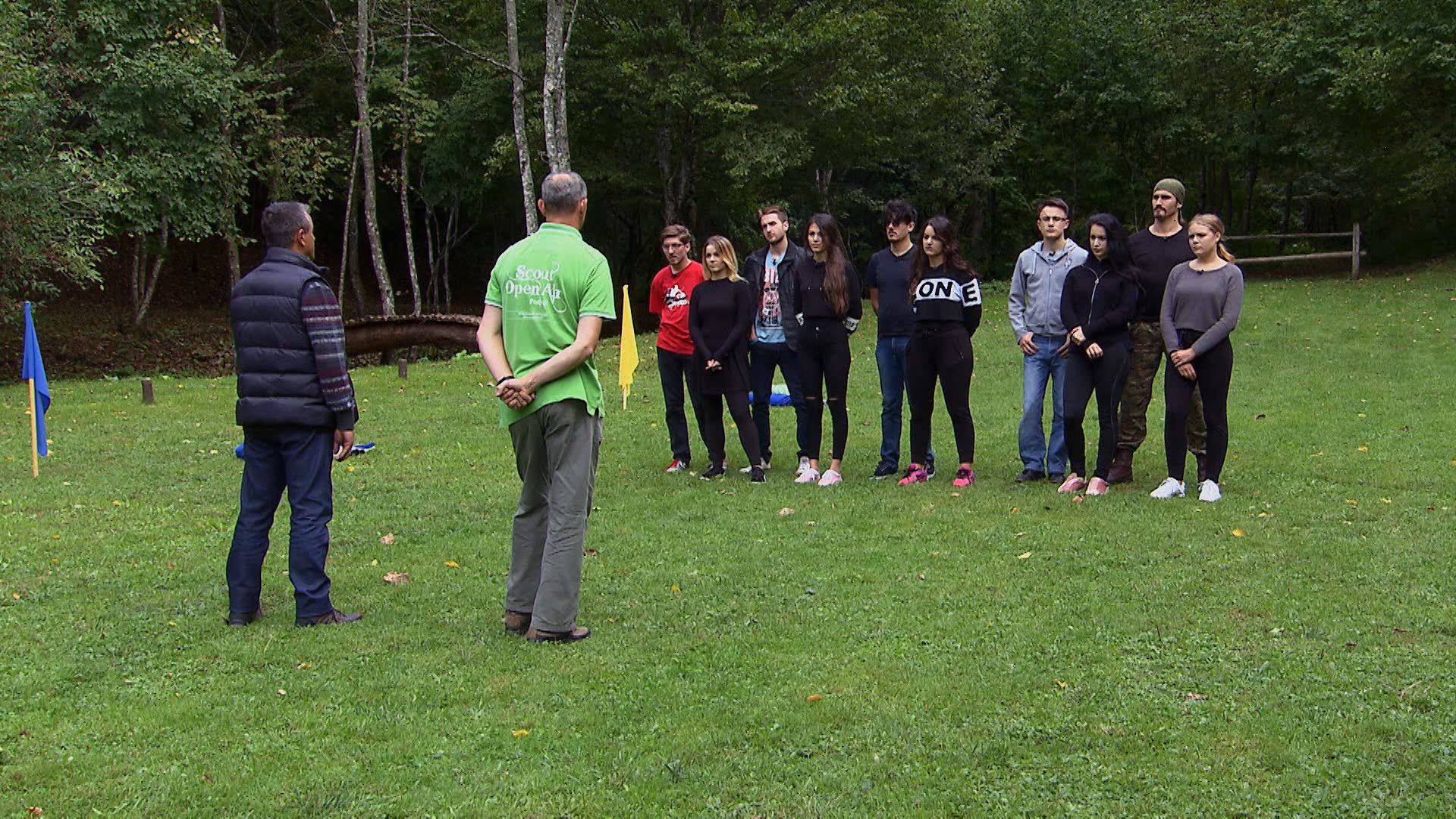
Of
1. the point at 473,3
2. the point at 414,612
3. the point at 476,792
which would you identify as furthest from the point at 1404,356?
the point at 473,3

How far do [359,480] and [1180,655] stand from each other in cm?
702

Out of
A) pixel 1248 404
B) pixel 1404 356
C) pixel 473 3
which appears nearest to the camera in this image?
pixel 1248 404

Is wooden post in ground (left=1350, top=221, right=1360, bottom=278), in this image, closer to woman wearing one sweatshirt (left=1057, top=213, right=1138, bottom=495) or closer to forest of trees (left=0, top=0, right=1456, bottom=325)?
forest of trees (left=0, top=0, right=1456, bottom=325)

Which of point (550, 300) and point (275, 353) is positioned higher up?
point (550, 300)

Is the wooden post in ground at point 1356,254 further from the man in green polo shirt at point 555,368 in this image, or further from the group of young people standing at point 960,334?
the man in green polo shirt at point 555,368

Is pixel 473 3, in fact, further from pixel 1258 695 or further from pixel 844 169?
pixel 1258 695

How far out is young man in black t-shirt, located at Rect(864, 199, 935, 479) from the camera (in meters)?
9.13

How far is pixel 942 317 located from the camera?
8.83 meters

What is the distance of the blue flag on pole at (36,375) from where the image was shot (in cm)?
976

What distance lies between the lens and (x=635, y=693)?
484 cm

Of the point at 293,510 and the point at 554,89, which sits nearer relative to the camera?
the point at 293,510

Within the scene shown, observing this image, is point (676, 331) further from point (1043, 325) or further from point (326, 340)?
point (326, 340)

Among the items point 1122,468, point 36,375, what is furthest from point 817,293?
point 36,375

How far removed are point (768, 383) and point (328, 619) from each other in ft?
15.6
